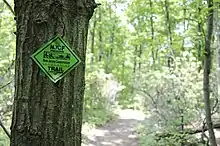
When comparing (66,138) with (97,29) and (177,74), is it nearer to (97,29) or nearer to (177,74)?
(177,74)

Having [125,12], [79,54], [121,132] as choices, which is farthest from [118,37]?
[79,54]

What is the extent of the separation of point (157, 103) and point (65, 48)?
949cm

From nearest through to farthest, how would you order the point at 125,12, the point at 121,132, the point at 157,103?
the point at 157,103 → the point at 121,132 → the point at 125,12

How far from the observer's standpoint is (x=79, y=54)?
1.39 metres

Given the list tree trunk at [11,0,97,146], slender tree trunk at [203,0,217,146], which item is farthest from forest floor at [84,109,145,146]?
tree trunk at [11,0,97,146]

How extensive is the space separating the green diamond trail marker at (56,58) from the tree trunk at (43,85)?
0.02 meters

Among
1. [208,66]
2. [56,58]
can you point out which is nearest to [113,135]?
[208,66]

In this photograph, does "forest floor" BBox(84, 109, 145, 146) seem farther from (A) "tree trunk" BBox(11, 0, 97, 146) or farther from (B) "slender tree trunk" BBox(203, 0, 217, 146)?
(A) "tree trunk" BBox(11, 0, 97, 146)

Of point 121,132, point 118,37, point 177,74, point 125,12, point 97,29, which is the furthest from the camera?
point 118,37

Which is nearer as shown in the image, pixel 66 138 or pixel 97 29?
pixel 66 138

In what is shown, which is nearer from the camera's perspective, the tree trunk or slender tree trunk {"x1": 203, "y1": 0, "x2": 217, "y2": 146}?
the tree trunk

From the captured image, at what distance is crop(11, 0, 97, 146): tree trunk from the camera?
4.25 ft

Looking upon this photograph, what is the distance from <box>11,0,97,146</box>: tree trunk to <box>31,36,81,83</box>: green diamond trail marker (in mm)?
18

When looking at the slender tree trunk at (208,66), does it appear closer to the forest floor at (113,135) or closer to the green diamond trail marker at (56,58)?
the green diamond trail marker at (56,58)
